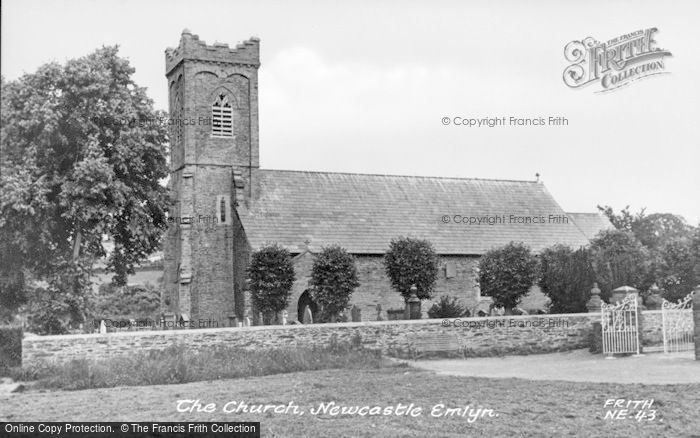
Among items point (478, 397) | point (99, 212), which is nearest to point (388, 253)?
point (99, 212)

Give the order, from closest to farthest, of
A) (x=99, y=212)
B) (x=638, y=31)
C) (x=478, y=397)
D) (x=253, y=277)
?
1. (x=478, y=397)
2. (x=638, y=31)
3. (x=99, y=212)
4. (x=253, y=277)

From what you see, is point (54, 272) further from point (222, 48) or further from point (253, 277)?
point (222, 48)

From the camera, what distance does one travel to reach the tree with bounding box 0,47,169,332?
27375 millimetres

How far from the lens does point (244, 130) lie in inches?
1645

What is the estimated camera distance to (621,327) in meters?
24.1

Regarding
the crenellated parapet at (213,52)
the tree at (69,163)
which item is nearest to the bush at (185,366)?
the tree at (69,163)

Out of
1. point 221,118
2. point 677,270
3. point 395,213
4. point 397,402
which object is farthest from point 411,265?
point 397,402

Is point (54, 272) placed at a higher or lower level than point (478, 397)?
higher

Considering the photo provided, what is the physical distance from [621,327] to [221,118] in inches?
944

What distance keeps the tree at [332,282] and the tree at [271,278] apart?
3.94ft

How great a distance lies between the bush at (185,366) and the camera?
20312mm

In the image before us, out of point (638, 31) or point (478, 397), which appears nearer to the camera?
point (478, 397)

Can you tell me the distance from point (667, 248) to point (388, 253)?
14206 mm

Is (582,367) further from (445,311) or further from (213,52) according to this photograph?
(213,52)
